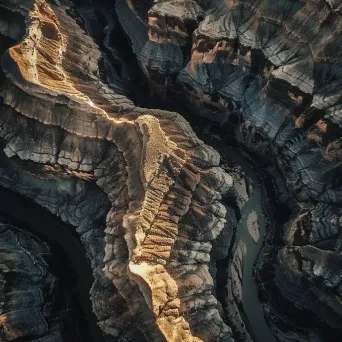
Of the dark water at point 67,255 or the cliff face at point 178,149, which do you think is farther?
the dark water at point 67,255

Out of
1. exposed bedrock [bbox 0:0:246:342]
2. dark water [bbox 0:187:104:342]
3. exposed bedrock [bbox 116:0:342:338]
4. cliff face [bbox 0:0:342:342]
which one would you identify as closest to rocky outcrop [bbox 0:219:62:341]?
cliff face [bbox 0:0:342:342]

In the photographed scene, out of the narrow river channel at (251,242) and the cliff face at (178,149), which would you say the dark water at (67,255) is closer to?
the cliff face at (178,149)

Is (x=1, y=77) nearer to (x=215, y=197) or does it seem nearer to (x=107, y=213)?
(x=107, y=213)

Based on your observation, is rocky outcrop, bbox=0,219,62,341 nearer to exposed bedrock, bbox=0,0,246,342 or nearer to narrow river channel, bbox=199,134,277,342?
exposed bedrock, bbox=0,0,246,342

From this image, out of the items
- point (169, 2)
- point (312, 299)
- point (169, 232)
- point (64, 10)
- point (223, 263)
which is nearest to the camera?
point (169, 232)

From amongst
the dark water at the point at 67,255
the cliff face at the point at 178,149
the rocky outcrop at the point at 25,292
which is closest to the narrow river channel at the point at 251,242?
the cliff face at the point at 178,149

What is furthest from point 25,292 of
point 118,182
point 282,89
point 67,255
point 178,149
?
point 282,89

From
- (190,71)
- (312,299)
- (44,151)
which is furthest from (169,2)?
(312,299)
